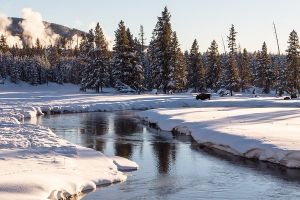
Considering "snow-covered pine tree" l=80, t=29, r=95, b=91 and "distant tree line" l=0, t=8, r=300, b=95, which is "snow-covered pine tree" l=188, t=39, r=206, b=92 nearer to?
"distant tree line" l=0, t=8, r=300, b=95

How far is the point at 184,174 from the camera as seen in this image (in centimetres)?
1673

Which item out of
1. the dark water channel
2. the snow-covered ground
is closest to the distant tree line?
the snow-covered ground

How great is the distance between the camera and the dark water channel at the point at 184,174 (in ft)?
45.9

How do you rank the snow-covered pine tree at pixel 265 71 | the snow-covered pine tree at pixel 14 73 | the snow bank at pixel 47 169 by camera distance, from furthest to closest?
1. the snow-covered pine tree at pixel 14 73
2. the snow-covered pine tree at pixel 265 71
3. the snow bank at pixel 47 169

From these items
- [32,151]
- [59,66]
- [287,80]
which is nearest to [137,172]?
[32,151]

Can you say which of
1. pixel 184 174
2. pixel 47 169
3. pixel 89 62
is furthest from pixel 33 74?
pixel 47 169

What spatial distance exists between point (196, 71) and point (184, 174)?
7274cm

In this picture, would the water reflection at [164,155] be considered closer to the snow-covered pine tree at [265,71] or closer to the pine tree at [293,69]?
the pine tree at [293,69]

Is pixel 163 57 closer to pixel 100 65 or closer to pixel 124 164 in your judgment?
pixel 100 65

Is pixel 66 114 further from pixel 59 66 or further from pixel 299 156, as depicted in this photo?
pixel 59 66

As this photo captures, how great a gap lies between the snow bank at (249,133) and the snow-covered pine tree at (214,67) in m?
Result: 55.9

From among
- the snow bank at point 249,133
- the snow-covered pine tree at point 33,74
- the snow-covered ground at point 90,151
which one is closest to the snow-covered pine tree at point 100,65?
the snow-covered ground at point 90,151

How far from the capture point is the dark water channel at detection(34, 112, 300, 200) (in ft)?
45.9

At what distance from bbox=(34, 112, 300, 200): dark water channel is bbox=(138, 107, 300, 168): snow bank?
2.02ft
